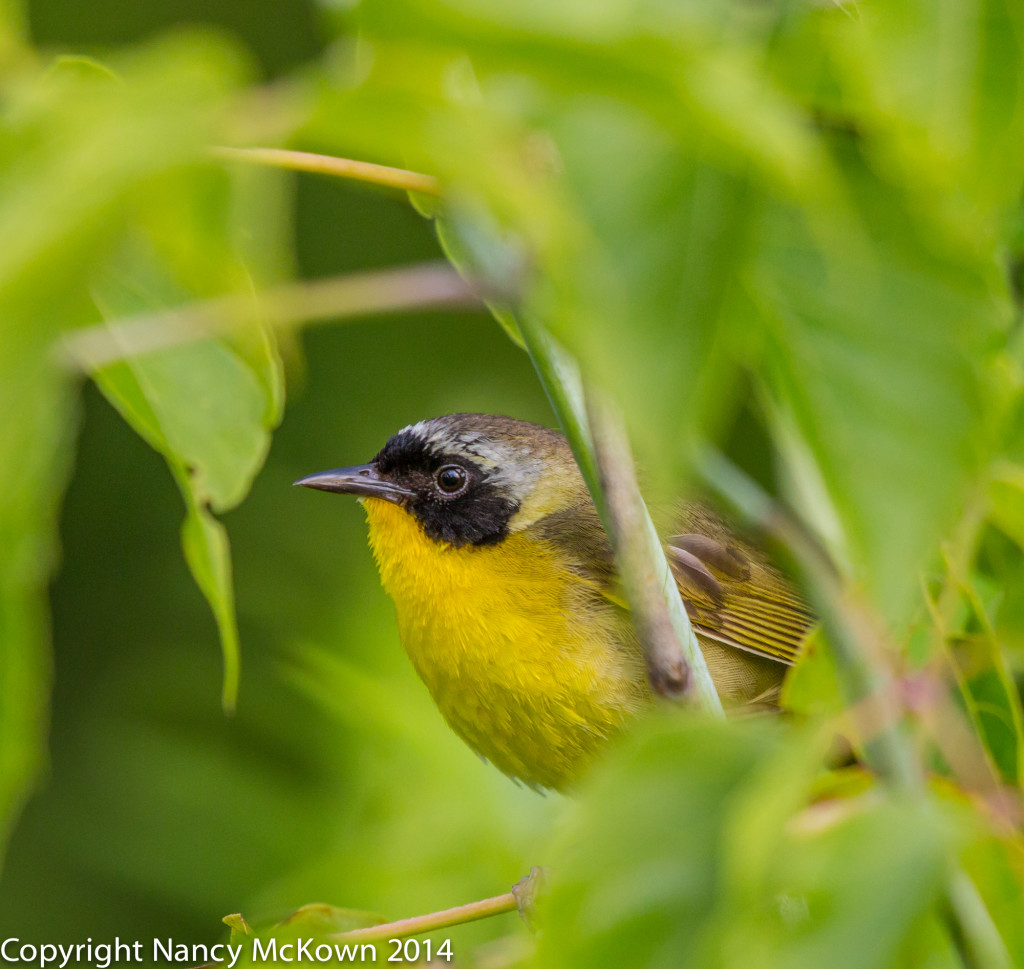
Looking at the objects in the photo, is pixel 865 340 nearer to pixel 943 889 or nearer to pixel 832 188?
pixel 832 188

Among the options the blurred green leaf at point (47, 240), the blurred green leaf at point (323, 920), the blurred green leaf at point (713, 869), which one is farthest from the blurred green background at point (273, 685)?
the blurred green leaf at point (47, 240)

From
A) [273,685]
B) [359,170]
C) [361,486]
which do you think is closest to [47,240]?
[359,170]

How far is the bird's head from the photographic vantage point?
2.35 meters

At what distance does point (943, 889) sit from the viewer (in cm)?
79

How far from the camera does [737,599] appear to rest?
234 centimetres

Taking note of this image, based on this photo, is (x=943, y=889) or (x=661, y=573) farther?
(x=661, y=573)

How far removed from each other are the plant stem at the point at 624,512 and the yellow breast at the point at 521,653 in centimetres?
100

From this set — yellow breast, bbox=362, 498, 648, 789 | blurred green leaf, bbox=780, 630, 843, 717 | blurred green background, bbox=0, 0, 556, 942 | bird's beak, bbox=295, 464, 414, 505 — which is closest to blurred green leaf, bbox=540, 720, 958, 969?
→ blurred green leaf, bbox=780, 630, 843, 717

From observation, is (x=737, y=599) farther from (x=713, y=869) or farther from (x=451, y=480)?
(x=713, y=869)

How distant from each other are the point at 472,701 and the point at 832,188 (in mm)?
1571

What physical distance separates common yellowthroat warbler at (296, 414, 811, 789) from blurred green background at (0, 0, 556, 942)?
0.33 m

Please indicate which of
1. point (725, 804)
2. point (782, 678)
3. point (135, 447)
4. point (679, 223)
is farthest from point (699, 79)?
point (135, 447)

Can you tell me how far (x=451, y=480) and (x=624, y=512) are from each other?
1572 mm

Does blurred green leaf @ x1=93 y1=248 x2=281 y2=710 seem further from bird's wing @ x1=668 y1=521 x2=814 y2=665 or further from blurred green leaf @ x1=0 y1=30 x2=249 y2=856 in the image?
bird's wing @ x1=668 y1=521 x2=814 y2=665
